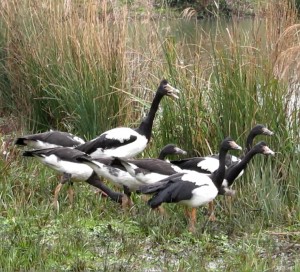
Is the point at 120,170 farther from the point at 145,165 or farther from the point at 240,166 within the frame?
the point at 240,166

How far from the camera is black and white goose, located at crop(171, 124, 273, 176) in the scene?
25.7ft

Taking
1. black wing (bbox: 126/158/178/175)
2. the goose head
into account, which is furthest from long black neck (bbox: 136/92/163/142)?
black wing (bbox: 126/158/178/175)

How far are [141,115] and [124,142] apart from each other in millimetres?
1727

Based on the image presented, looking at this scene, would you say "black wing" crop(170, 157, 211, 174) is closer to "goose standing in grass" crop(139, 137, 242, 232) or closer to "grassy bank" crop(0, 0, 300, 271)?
"grassy bank" crop(0, 0, 300, 271)

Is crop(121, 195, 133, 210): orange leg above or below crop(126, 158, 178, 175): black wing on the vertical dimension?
below

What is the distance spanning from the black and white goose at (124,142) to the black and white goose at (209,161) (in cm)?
75

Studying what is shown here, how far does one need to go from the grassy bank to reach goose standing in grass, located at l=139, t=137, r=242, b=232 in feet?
0.67

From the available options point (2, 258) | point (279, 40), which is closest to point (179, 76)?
point (279, 40)

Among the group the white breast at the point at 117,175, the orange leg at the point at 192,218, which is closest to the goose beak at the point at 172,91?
the white breast at the point at 117,175

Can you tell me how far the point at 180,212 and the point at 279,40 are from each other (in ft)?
6.62

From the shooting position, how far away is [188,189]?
706cm

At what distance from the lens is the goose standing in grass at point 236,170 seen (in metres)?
7.46

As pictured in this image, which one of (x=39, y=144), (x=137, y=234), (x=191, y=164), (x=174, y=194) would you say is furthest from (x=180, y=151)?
(x=39, y=144)

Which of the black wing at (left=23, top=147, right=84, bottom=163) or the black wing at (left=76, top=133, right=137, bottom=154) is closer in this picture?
the black wing at (left=23, top=147, right=84, bottom=163)
